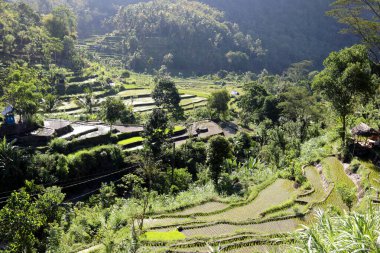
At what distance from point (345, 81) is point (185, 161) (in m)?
15.4

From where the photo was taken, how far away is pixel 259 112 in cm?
4481

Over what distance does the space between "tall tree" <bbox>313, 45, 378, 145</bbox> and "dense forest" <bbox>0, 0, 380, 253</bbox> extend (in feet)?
0.28

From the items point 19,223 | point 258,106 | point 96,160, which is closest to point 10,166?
point 96,160

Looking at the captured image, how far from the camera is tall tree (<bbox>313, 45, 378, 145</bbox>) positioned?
68.1ft

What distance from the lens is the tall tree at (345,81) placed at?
818 inches

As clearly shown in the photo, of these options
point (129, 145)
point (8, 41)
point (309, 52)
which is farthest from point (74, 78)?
point (309, 52)

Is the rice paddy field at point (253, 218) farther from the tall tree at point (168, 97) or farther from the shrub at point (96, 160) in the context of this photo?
the tall tree at point (168, 97)

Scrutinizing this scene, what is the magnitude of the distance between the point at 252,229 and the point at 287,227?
66.3 inches

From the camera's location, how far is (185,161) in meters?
31.2

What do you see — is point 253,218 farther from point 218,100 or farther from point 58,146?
point 218,100

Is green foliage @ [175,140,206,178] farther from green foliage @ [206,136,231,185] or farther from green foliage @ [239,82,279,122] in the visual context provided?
green foliage @ [239,82,279,122]

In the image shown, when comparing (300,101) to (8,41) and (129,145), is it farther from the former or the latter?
(8,41)

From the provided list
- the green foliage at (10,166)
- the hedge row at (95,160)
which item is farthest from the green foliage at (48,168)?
the hedge row at (95,160)

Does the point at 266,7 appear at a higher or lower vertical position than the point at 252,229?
higher
